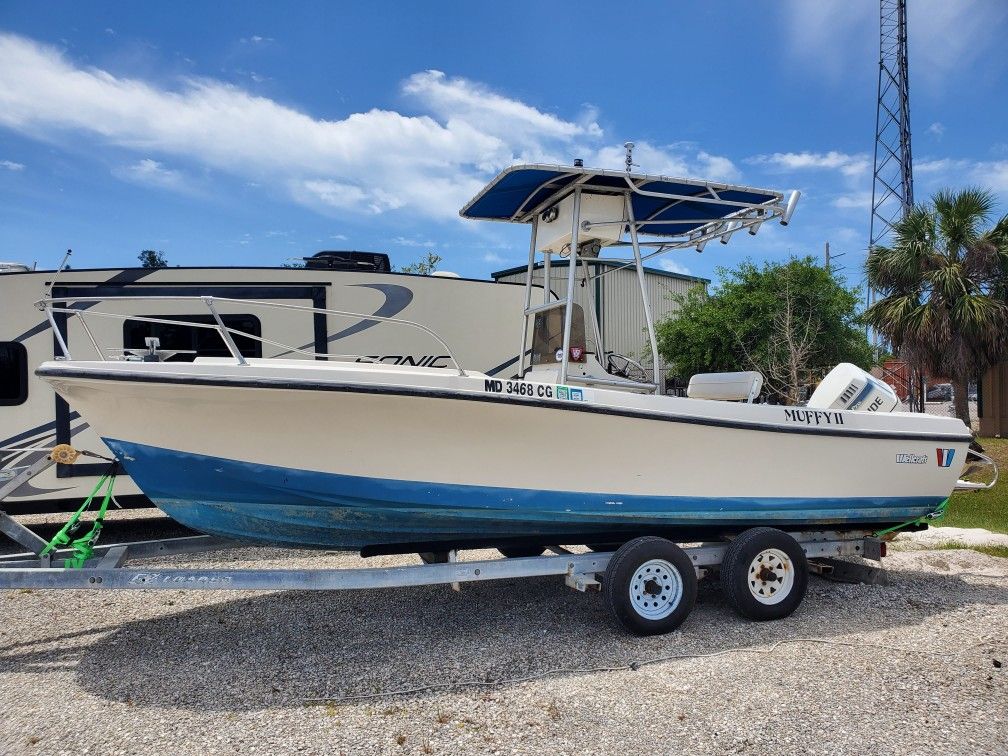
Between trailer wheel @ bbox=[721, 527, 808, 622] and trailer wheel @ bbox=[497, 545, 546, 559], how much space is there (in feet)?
4.18

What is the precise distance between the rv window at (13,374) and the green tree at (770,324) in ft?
41.9

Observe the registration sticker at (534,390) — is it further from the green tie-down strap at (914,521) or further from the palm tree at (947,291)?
the palm tree at (947,291)

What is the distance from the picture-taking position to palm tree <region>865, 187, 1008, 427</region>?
1455cm

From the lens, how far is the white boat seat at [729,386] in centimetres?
503

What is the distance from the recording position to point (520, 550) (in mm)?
5305

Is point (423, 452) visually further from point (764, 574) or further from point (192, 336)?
point (192, 336)

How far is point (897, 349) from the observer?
1566cm

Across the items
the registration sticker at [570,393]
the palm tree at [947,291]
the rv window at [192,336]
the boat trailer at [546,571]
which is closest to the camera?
the boat trailer at [546,571]

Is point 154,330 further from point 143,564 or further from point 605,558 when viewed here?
point 605,558

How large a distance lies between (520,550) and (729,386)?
1906mm

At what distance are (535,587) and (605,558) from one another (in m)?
1.25

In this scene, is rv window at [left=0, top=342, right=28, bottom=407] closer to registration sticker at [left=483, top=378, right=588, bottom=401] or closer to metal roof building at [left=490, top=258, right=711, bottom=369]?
registration sticker at [left=483, top=378, right=588, bottom=401]

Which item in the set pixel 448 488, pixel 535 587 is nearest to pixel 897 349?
pixel 535 587

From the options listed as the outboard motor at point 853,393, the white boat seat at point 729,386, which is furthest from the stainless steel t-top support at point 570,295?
the outboard motor at point 853,393
